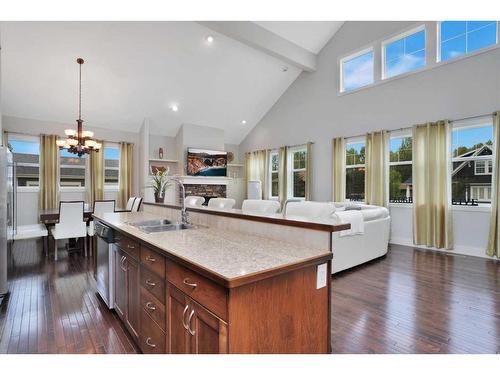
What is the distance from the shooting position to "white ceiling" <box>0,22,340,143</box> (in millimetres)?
5074

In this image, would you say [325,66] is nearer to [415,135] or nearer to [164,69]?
[415,135]

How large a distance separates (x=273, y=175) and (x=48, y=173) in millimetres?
6156

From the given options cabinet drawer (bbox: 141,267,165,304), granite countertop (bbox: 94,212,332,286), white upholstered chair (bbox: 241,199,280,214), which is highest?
white upholstered chair (bbox: 241,199,280,214)

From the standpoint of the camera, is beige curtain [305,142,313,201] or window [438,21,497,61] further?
beige curtain [305,142,313,201]

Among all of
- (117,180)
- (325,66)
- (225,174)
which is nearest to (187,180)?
(225,174)

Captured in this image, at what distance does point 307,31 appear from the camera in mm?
6273

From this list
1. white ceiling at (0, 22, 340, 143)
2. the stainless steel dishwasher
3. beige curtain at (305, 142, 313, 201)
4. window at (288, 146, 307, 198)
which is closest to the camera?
the stainless steel dishwasher

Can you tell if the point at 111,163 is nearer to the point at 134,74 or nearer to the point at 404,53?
the point at 134,74

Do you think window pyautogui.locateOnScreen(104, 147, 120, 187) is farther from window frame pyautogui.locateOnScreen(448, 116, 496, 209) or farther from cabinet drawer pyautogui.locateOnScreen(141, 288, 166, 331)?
window frame pyautogui.locateOnScreen(448, 116, 496, 209)

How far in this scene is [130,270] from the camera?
1990 mm

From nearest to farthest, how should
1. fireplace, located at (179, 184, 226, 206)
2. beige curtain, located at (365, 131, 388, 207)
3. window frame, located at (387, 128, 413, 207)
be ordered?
window frame, located at (387, 128, 413, 207)
beige curtain, located at (365, 131, 388, 207)
fireplace, located at (179, 184, 226, 206)

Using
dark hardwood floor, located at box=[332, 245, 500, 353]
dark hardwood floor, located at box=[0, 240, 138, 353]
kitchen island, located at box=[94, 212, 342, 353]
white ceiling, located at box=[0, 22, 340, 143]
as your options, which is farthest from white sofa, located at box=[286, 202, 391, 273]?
white ceiling, located at box=[0, 22, 340, 143]

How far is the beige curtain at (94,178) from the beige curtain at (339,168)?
20.3 feet

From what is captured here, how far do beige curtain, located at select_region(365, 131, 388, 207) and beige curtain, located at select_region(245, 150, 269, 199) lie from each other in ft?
11.6
